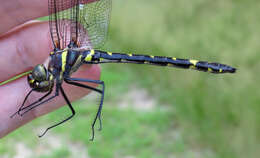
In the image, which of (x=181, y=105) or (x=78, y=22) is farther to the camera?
(x=181, y=105)

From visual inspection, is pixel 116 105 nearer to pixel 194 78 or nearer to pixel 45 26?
pixel 194 78

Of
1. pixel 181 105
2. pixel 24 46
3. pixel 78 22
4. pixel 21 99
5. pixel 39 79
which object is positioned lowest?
pixel 181 105

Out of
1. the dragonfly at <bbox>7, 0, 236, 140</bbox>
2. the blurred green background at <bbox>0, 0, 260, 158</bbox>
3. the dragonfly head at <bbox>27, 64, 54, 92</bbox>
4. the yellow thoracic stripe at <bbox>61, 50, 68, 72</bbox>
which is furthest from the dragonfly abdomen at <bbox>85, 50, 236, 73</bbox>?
the blurred green background at <bbox>0, 0, 260, 158</bbox>

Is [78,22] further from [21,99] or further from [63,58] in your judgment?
[21,99]

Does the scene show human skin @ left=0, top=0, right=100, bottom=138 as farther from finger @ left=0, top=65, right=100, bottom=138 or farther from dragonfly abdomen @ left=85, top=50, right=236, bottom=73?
dragonfly abdomen @ left=85, top=50, right=236, bottom=73

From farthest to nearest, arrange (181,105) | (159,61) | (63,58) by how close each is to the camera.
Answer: (181,105)
(159,61)
(63,58)

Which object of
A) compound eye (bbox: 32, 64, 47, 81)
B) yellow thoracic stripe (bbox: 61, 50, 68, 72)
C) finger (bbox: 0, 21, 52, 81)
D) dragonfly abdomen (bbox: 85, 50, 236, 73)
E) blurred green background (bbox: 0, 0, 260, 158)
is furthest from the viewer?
blurred green background (bbox: 0, 0, 260, 158)

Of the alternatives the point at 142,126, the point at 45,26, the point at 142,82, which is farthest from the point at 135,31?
the point at 45,26

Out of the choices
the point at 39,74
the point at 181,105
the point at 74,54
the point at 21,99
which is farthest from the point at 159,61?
the point at 181,105
